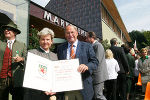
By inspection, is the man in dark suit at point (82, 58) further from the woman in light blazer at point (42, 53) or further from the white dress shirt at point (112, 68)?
the white dress shirt at point (112, 68)

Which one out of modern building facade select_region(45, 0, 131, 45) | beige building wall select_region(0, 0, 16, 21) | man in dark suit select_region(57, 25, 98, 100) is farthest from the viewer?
modern building facade select_region(45, 0, 131, 45)

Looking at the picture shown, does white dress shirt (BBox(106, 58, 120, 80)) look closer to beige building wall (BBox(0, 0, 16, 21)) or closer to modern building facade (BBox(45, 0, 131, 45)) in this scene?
beige building wall (BBox(0, 0, 16, 21))

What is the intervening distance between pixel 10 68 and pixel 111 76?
3.01 m

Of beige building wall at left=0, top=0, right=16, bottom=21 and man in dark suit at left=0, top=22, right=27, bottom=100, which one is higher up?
beige building wall at left=0, top=0, right=16, bottom=21

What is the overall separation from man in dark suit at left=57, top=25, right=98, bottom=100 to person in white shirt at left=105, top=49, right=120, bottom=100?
2396mm

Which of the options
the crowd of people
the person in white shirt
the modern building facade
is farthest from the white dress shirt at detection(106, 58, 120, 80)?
the modern building facade

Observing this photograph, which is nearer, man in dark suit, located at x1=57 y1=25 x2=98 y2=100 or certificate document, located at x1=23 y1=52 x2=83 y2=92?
certificate document, located at x1=23 y1=52 x2=83 y2=92

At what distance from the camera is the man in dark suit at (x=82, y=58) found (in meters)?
2.17

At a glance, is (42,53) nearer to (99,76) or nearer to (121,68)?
(99,76)

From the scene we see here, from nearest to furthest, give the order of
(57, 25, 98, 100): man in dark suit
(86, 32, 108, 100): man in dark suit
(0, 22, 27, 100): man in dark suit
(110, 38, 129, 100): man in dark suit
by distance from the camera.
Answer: (57, 25, 98, 100): man in dark suit, (0, 22, 27, 100): man in dark suit, (86, 32, 108, 100): man in dark suit, (110, 38, 129, 100): man in dark suit

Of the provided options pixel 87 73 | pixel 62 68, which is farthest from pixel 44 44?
pixel 87 73

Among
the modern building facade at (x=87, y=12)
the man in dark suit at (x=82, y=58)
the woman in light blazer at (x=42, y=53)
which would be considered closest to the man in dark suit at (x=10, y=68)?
the woman in light blazer at (x=42, y=53)

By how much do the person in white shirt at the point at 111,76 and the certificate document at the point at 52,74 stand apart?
2785mm

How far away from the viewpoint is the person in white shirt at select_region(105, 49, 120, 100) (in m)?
4.51
